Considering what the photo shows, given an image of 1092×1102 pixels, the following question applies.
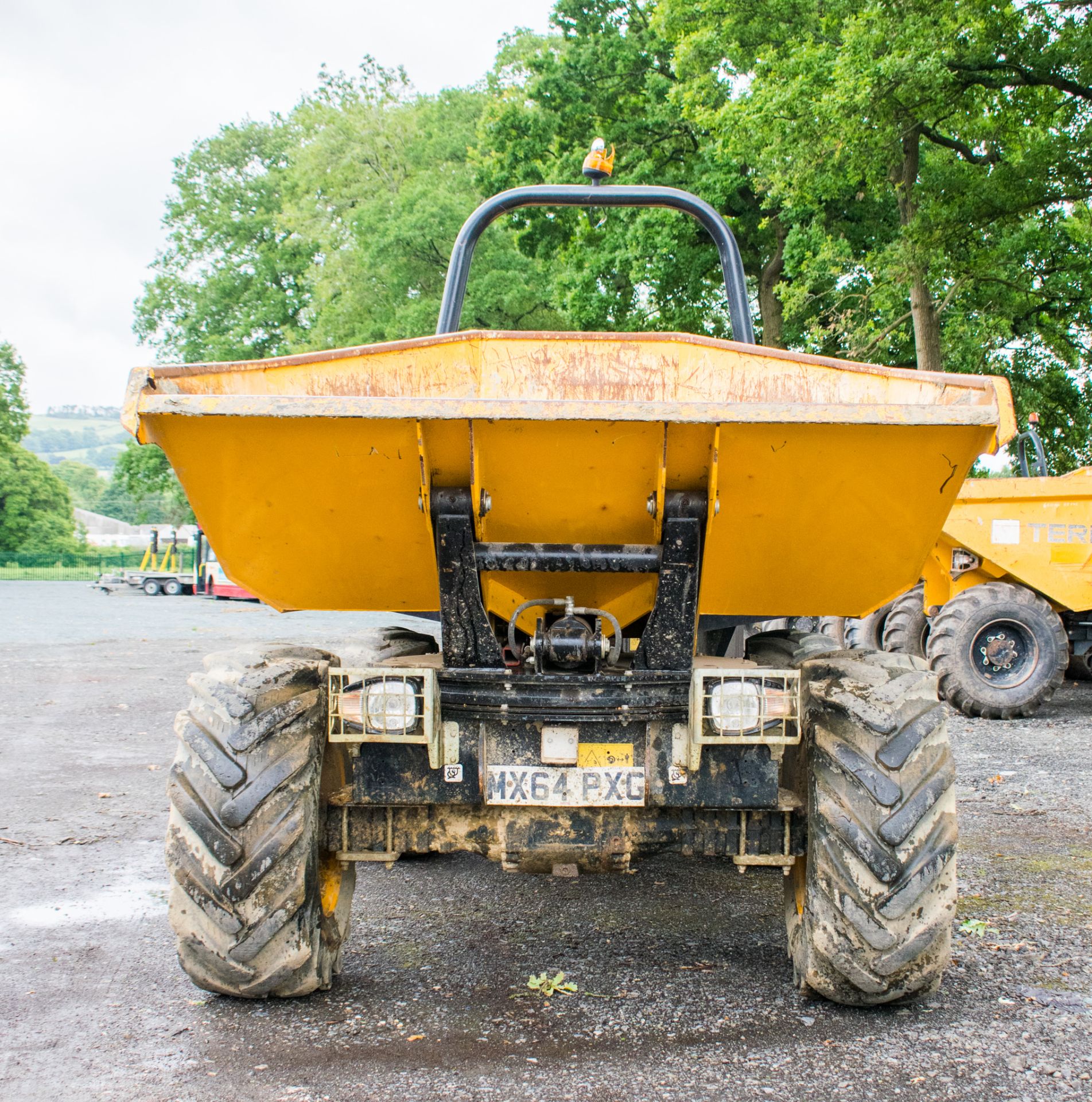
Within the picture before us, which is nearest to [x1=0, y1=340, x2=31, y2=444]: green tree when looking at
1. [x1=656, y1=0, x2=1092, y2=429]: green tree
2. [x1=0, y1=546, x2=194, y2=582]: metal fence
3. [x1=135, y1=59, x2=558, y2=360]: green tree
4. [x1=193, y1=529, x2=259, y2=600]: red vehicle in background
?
[x1=0, y1=546, x2=194, y2=582]: metal fence

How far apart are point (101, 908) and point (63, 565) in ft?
184

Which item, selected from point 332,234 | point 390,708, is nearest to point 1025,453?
point 390,708

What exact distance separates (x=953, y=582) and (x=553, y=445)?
8220 millimetres

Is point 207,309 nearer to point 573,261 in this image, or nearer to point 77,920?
point 573,261

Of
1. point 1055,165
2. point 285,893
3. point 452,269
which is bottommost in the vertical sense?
point 285,893

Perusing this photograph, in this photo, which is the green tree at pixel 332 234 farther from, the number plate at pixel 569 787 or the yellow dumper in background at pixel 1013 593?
the number plate at pixel 569 787

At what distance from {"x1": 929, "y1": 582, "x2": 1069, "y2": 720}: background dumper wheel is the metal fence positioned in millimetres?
46099

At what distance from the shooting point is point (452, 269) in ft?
14.3

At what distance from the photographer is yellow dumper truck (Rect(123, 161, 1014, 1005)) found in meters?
2.95

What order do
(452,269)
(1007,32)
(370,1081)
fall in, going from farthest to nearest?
(1007,32) → (452,269) → (370,1081)

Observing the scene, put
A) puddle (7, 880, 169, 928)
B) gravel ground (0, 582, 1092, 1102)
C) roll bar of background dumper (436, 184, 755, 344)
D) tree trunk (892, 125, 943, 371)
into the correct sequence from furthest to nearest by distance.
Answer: tree trunk (892, 125, 943, 371) < roll bar of background dumper (436, 184, 755, 344) < puddle (7, 880, 169, 928) < gravel ground (0, 582, 1092, 1102)

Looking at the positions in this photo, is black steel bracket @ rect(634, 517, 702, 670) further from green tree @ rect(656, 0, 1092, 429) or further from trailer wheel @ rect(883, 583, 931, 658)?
green tree @ rect(656, 0, 1092, 429)

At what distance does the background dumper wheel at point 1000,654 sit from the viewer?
8992 mm

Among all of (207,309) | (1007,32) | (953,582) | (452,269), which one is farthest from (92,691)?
(207,309)
